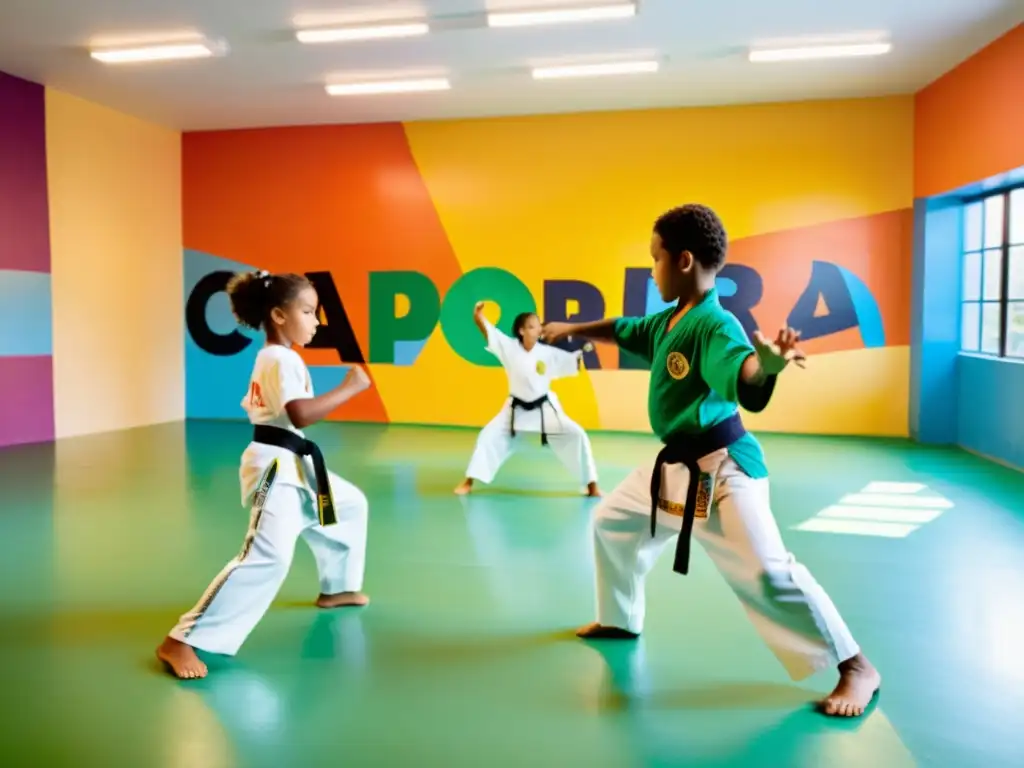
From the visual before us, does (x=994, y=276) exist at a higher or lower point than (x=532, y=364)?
higher

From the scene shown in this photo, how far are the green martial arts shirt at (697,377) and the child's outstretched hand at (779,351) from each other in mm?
215

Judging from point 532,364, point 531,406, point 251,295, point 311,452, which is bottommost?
point 531,406

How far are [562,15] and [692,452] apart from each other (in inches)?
156

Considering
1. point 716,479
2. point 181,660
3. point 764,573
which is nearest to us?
point 764,573

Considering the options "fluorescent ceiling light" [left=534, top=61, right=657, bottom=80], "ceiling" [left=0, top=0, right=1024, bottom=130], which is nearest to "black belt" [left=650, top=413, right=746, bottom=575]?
"ceiling" [left=0, top=0, right=1024, bottom=130]

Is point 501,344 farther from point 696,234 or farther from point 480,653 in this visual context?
point 696,234

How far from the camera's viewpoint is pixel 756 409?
201cm

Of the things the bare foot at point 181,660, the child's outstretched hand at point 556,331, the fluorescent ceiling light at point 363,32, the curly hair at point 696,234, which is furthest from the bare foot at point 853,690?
the fluorescent ceiling light at point 363,32

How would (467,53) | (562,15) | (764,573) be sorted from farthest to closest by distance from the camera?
(467,53) < (562,15) < (764,573)

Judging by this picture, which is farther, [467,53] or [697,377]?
[467,53]

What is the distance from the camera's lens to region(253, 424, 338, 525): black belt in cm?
267

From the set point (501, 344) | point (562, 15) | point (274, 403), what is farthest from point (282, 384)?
point (562, 15)

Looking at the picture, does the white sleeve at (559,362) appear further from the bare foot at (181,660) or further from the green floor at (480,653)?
the bare foot at (181,660)

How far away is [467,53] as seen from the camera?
6414 millimetres
